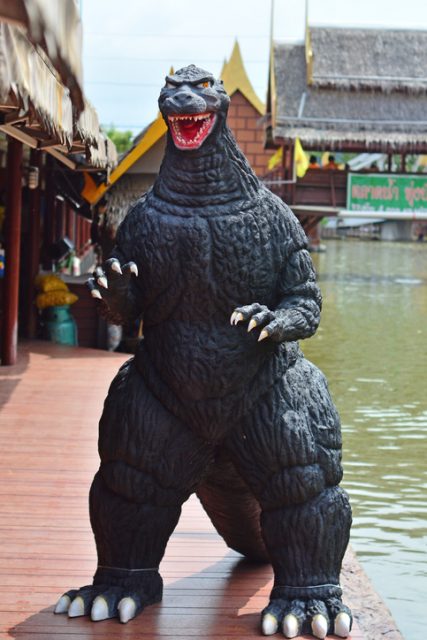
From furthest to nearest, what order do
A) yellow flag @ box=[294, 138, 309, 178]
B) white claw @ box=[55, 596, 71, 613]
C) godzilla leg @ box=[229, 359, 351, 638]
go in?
1. yellow flag @ box=[294, 138, 309, 178]
2. white claw @ box=[55, 596, 71, 613]
3. godzilla leg @ box=[229, 359, 351, 638]

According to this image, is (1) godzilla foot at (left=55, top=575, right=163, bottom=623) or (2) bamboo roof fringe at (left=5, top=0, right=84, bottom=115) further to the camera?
(1) godzilla foot at (left=55, top=575, right=163, bottom=623)

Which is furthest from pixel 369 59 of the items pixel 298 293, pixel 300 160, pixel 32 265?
pixel 298 293

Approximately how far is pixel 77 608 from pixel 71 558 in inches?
29.7

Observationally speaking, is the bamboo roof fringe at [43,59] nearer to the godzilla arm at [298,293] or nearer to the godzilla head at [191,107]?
the godzilla head at [191,107]

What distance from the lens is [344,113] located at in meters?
23.2

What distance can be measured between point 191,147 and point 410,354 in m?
9.73

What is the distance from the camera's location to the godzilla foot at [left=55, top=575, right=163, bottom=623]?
3.42 m

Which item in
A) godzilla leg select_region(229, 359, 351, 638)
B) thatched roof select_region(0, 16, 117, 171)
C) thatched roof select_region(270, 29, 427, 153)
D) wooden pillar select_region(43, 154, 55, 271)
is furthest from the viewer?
thatched roof select_region(270, 29, 427, 153)

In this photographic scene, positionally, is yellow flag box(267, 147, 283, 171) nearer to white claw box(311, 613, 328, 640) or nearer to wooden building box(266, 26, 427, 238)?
wooden building box(266, 26, 427, 238)

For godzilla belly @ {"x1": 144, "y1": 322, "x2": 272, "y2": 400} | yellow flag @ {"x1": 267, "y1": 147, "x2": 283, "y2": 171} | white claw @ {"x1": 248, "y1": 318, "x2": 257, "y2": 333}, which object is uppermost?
yellow flag @ {"x1": 267, "y1": 147, "x2": 283, "y2": 171}

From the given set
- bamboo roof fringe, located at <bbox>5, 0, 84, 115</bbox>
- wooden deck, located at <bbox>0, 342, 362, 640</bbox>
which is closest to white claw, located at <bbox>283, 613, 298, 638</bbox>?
wooden deck, located at <bbox>0, 342, 362, 640</bbox>

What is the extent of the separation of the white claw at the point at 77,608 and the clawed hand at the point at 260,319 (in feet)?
3.36

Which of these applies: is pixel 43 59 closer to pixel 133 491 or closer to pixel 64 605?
pixel 133 491

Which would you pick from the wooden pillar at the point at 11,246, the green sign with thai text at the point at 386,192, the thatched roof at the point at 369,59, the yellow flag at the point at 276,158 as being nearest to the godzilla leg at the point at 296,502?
the wooden pillar at the point at 11,246
